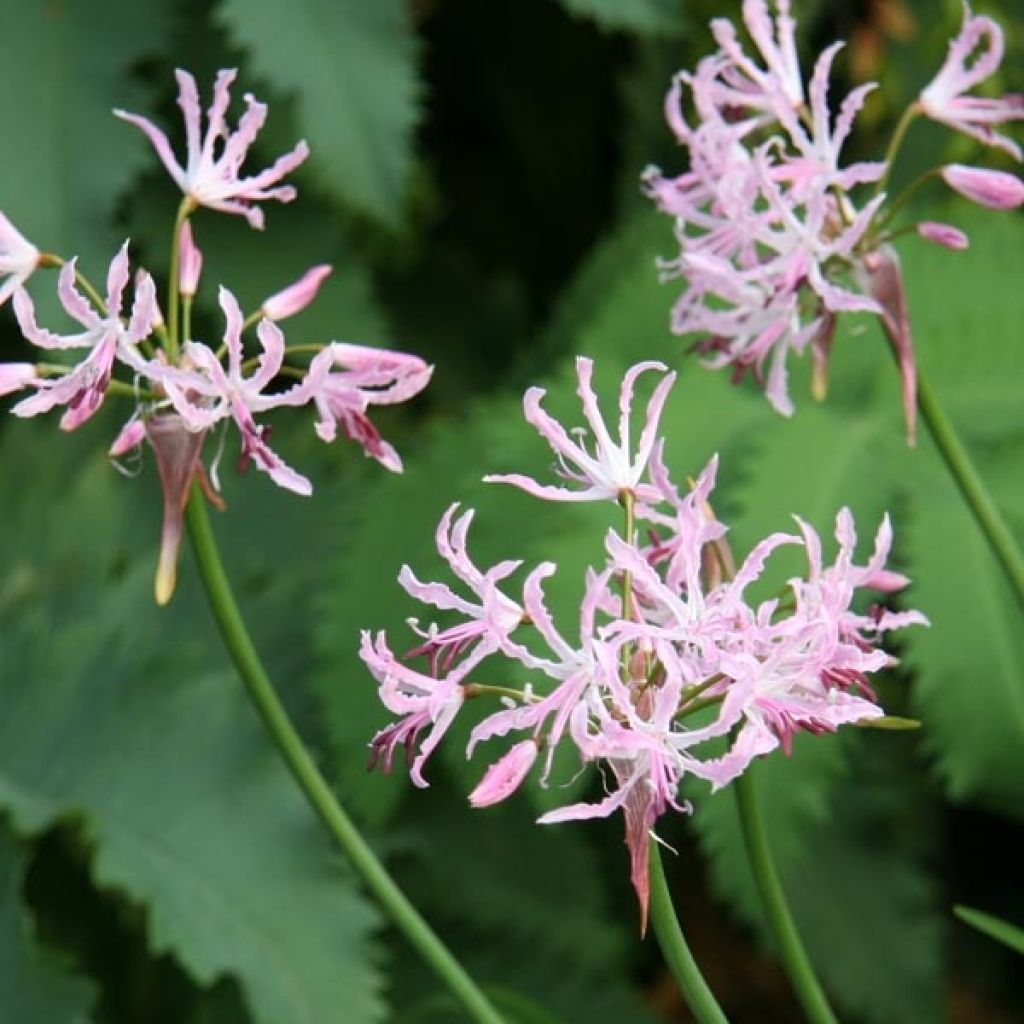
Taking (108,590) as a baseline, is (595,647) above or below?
above

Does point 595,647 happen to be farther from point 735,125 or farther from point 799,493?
point 799,493

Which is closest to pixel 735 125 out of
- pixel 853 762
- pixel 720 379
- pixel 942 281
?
pixel 720 379

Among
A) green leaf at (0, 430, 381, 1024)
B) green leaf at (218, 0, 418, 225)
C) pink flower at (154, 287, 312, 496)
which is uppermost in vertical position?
pink flower at (154, 287, 312, 496)

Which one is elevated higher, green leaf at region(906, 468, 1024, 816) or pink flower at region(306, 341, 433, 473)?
pink flower at region(306, 341, 433, 473)

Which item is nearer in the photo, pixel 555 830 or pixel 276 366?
pixel 276 366

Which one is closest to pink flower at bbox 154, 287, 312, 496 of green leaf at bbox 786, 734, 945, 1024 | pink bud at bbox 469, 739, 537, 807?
pink bud at bbox 469, 739, 537, 807

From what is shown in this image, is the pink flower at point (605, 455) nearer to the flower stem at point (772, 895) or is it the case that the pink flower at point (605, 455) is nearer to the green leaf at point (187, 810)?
the flower stem at point (772, 895)

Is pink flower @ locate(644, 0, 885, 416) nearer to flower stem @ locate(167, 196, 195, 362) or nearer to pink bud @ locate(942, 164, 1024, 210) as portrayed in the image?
pink bud @ locate(942, 164, 1024, 210)

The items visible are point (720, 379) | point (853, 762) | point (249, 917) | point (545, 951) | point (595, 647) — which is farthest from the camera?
point (853, 762)
